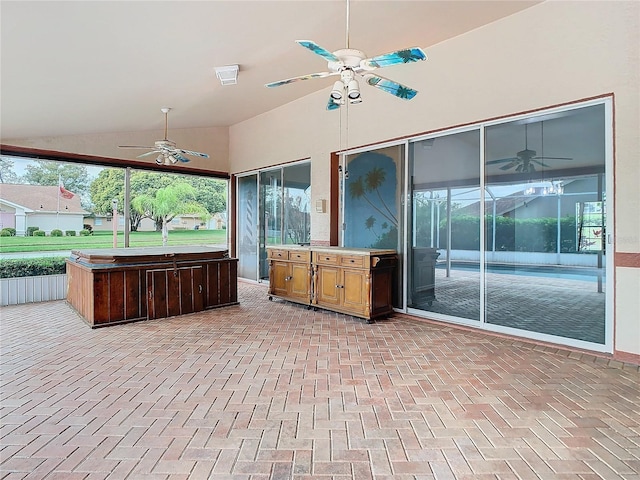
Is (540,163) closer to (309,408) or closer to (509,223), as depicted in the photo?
(509,223)

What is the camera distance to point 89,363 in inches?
131

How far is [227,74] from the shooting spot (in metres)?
4.85

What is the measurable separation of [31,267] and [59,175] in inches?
65.0

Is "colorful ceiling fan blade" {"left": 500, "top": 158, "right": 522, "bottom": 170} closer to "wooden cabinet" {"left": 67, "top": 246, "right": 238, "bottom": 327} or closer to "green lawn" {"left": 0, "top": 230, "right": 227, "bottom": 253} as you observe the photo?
"wooden cabinet" {"left": 67, "top": 246, "right": 238, "bottom": 327}

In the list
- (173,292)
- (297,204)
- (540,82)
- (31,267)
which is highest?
(540,82)

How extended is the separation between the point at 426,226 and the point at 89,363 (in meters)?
4.19

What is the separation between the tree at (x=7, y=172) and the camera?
5.77 meters

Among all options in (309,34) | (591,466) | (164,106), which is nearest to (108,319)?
(164,106)

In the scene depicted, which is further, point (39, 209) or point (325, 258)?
point (39, 209)

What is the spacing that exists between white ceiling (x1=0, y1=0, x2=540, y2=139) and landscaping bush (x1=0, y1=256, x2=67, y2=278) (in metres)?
2.00

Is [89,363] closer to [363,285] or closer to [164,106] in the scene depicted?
[363,285]

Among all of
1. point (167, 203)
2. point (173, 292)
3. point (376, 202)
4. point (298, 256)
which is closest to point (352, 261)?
point (298, 256)

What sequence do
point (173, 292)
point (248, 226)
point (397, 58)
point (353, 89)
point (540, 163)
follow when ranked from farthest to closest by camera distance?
1. point (248, 226)
2. point (173, 292)
3. point (540, 163)
4. point (353, 89)
5. point (397, 58)

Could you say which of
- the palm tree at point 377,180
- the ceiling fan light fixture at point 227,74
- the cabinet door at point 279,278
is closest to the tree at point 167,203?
the cabinet door at point 279,278
